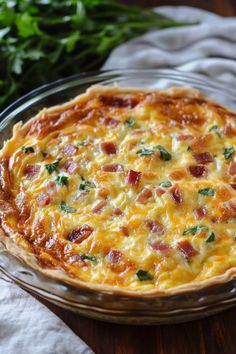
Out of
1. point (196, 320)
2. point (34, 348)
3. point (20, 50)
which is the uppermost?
point (20, 50)

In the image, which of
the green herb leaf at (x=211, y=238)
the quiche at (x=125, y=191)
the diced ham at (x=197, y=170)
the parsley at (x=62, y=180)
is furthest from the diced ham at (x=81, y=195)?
the green herb leaf at (x=211, y=238)

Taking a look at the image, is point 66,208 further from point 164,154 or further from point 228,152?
point 228,152

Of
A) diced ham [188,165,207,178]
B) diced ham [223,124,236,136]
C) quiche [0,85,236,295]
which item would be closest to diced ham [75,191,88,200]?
quiche [0,85,236,295]

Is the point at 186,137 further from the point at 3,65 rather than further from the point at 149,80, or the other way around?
the point at 3,65

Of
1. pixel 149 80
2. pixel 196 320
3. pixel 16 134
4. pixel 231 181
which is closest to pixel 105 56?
pixel 149 80

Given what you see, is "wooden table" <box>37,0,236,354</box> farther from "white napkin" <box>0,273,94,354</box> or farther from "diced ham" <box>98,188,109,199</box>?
"diced ham" <box>98,188,109,199</box>
